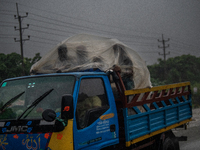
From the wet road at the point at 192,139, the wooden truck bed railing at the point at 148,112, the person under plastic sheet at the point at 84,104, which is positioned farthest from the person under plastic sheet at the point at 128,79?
the wet road at the point at 192,139

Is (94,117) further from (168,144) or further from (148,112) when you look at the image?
(168,144)

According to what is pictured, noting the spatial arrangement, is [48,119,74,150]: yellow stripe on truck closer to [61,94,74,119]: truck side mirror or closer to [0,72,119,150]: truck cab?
[0,72,119,150]: truck cab

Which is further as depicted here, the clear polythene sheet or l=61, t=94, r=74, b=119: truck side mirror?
the clear polythene sheet

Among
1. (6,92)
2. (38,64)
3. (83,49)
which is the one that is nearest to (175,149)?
(83,49)

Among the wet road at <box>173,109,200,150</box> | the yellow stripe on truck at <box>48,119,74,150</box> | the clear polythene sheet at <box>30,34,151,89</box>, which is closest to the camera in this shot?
the yellow stripe on truck at <box>48,119,74,150</box>

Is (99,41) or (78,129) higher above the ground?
(99,41)

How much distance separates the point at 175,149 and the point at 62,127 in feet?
11.9

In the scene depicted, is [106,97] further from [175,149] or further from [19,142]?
[175,149]

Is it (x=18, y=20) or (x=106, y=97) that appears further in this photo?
(x=18, y=20)

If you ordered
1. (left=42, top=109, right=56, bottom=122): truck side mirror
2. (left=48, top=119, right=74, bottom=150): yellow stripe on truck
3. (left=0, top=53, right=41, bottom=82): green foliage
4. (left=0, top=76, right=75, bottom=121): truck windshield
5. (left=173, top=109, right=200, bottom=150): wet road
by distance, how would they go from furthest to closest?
1. (left=0, top=53, right=41, bottom=82): green foliage
2. (left=173, top=109, right=200, bottom=150): wet road
3. (left=0, top=76, right=75, bottom=121): truck windshield
4. (left=48, top=119, right=74, bottom=150): yellow stripe on truck
5. (left=42, top=109, right=56, bottom=122): truck side mirror

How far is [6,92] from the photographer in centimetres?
388

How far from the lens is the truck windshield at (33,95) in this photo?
335 cm

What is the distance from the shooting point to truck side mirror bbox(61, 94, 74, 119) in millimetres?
2941

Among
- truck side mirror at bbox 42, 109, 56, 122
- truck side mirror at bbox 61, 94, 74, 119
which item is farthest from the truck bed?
truck side mirror at bbox 42, 109, 56, 122
